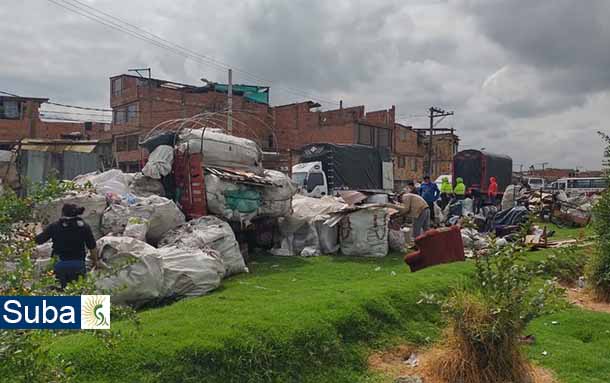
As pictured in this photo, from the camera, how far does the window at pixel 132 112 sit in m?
37.0

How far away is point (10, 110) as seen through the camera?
32594mm

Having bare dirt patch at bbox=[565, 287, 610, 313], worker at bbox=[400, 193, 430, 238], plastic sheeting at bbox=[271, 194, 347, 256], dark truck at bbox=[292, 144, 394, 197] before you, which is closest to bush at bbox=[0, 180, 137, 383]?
bare dirt patch at bbox=[565, 287, 610, 313]

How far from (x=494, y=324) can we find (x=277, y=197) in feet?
21.5

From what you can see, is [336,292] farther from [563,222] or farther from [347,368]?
[563,222]

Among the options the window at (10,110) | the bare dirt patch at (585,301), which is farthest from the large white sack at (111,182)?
the window at (10,110)

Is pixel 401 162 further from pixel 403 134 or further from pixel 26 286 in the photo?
pixel 26 286

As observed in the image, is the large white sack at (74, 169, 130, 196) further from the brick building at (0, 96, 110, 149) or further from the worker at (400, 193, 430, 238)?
the brick building at (0, 96, 110, 149)

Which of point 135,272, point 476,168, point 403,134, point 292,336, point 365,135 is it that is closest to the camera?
point 292,336

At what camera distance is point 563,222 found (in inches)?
712

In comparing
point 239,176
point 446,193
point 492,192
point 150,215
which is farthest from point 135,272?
point 492,192

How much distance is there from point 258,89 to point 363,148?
2330cm

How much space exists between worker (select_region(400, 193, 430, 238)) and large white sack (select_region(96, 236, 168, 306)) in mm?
7013

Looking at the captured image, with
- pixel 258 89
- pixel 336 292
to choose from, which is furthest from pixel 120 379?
pixel 258 89

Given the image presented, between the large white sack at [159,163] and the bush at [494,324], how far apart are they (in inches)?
268
